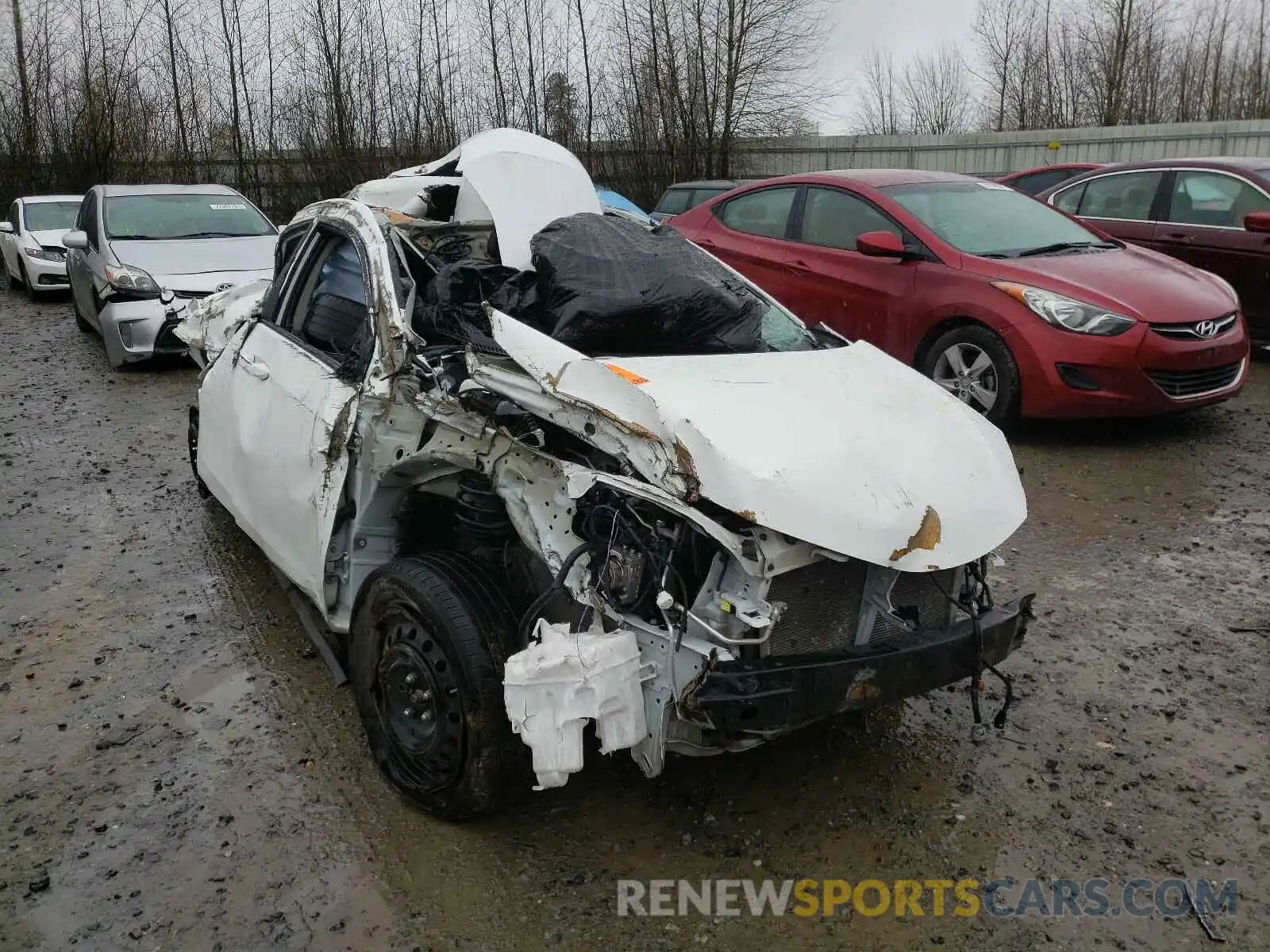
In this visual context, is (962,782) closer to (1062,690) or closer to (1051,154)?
(1062,690)

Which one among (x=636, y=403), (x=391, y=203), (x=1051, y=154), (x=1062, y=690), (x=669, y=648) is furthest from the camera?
(x=1051, y=154)

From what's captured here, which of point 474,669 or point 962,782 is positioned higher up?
point 474,669

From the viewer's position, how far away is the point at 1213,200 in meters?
8.31

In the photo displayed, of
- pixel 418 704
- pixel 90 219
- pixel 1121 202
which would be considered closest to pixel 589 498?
pixel 418 704

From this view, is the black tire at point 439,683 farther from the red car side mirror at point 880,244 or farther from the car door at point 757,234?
the car door at point 757,234

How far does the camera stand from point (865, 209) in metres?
7.03

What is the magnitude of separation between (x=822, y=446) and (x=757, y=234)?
17.7 feet

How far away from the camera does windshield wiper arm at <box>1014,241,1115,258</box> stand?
6.60 metres

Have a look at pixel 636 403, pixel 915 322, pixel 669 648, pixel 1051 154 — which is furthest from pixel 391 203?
pixel 1051 154

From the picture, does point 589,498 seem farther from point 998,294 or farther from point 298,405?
point 998,294

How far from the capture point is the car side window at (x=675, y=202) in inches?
512

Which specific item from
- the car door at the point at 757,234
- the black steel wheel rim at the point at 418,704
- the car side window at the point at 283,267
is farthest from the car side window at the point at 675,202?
the black steel wheel rim at the point at 418,704

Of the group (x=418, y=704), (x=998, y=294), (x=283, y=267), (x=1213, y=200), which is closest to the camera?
(x=418, y=704)

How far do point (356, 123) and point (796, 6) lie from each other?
871 cm
